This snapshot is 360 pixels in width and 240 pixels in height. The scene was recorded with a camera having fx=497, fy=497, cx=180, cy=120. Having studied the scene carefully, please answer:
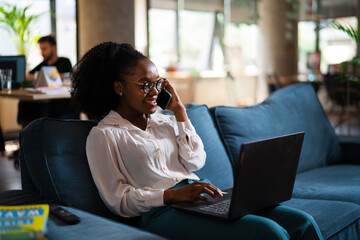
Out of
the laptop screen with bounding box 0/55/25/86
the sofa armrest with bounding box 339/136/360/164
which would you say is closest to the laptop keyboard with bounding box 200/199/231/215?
the sofa armrest with bounding box 339/136/360/164

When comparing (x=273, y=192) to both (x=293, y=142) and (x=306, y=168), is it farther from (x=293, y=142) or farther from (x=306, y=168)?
(x=306, y=168)

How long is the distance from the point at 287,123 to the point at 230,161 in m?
0.65

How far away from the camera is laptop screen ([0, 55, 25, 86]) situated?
5.39 m

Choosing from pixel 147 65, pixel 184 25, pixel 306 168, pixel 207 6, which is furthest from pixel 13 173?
pixel 207 6

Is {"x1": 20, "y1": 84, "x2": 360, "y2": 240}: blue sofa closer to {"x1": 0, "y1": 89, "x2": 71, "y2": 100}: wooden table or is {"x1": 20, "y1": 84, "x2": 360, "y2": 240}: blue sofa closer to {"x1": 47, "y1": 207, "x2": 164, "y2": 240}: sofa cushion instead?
{"x1": 47, "y1": 207, "x2": 164, "y2": 240}: sofa cushion

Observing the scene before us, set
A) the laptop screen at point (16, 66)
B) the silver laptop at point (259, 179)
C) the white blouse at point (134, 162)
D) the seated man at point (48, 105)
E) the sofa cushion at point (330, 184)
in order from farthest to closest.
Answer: the seated man at point (48, 105)
the laptop screen at point (16, 66)
the sofa cushion at point (330, 184)
the white blouse at point (134, 162)
the silver laptop at point (259, 179)

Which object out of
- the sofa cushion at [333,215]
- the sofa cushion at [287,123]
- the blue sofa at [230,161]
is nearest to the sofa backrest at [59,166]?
the blue sofa at [230,161]

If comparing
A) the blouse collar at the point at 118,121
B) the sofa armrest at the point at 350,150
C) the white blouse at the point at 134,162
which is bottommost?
the sofa armrest at the point at 350,150

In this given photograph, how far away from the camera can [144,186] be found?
1.96 meters

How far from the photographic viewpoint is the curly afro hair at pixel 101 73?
2098 millimetres

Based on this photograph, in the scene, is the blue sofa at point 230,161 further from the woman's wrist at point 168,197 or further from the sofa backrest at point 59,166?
the woman's wrist at point 168,197

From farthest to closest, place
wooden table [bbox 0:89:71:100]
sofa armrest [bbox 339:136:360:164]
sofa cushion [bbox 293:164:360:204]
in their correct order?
wooden table [bbox 0:89:71:100] → sofa armrest [bbox 339:136:360:164] → sofa cushion [bbox 293:164:360:204]

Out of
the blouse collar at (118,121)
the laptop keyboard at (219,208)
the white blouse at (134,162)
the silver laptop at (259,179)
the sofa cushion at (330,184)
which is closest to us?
the silver laptop at (259,179)

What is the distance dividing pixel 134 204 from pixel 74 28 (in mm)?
7446
